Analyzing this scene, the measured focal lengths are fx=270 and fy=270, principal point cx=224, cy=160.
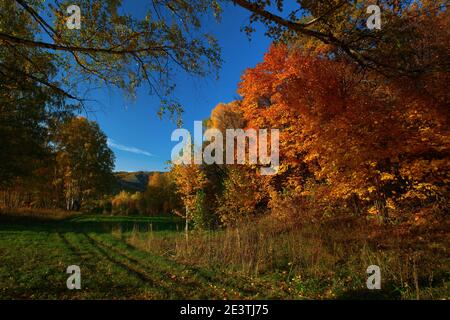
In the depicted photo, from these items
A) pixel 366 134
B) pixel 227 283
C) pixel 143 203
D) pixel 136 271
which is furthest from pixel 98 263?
pixel 143 203

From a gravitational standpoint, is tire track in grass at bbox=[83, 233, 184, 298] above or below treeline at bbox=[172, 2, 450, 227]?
below

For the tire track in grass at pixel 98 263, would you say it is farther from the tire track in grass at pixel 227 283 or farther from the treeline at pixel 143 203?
the treeline at pixel 143 203

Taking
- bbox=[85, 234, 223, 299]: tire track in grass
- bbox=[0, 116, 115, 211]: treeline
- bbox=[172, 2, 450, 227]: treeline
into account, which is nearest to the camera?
bbox=[85, 234, 223, 299]: tire track in grass

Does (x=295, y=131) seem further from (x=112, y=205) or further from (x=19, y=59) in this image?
(x=112, y=205)

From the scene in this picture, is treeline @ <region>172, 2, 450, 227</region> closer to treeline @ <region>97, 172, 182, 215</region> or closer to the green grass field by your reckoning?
the green grass field

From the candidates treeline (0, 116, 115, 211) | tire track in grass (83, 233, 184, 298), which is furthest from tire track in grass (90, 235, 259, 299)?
treeline (0, 116, 115, 211)

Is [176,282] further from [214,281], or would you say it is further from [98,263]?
[98,263]

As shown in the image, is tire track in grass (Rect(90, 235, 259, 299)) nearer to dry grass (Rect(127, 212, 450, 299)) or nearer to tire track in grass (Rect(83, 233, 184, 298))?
tire track in grass (Rect(83, 233, 184, 298))

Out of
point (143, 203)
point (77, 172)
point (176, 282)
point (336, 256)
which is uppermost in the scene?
point (77, 172)

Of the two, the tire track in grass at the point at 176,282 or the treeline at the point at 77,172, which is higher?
A: the treeline at the point at 77,172

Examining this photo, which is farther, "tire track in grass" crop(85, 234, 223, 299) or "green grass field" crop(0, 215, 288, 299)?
"tire track in grass" crop(85, 234, 223, 299)

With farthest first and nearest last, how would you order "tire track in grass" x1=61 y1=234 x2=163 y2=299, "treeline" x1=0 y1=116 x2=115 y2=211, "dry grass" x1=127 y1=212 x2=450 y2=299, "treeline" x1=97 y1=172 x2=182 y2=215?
"treeline" x1=97 y1=172 x2=182 y2=215 < "treeline" x1=0 y1=116 x2=115 y2=211 < "dry grass" x1=127 y1=212 x2=450 y2=299 < "tire track in grass" x1=61 y1=234 x2=163 y2=299

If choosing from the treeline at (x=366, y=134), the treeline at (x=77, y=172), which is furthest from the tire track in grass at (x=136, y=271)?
the treeline at (x=77, y=172)

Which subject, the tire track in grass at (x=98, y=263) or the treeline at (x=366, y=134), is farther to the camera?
the treeline at (x=366, y=134)
